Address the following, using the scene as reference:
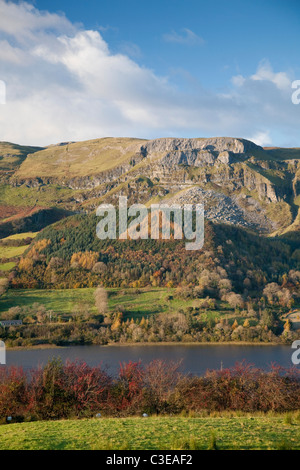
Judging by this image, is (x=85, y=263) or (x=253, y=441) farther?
(x=85, y=263)

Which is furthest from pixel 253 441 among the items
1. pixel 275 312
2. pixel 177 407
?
pixel 275 312

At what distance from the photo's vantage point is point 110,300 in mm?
109562

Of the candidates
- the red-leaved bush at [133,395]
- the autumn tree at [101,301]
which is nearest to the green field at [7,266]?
the autumn tree at [101,301]

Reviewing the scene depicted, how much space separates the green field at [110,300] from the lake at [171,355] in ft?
57.6

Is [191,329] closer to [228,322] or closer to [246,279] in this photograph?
[228,322]

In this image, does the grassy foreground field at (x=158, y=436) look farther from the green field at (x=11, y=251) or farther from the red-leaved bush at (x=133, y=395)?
the green field at (x=11, y=251)

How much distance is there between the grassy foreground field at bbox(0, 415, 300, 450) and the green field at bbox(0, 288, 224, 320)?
270ft

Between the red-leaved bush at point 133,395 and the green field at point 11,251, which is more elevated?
the green field at point 11,251

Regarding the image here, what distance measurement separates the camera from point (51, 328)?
295 feet

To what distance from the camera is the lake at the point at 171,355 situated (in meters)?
66.0

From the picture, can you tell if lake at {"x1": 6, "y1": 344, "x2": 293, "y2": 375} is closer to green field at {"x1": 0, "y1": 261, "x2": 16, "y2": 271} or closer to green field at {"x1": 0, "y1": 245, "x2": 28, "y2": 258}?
green field at {"x1": 0, "y1": 261, "x2": 16, "y2": 271}

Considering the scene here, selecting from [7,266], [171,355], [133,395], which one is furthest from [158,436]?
[7,266]

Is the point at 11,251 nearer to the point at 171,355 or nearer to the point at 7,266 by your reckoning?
the point at 7,266

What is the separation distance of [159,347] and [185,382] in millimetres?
53681
